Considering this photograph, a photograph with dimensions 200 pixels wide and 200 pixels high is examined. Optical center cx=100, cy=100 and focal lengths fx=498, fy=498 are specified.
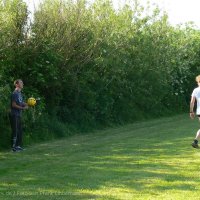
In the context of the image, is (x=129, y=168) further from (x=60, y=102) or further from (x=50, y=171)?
(x=60, y=102)

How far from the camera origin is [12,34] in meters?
16.1

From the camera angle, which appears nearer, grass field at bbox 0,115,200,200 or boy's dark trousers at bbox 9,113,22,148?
grass field at bbox 0,115,200,200

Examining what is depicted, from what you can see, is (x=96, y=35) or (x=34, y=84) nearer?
(x=34, y=84)

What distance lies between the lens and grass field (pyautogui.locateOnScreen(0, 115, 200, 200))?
771cm

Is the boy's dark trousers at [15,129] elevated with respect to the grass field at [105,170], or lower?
elevated

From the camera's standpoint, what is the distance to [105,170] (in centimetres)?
975

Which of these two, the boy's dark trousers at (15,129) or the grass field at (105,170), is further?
the boy's dark trousers at (15,129)

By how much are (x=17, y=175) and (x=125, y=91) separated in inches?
573

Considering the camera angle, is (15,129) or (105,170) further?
(15,129)

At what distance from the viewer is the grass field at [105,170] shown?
25.3 ft

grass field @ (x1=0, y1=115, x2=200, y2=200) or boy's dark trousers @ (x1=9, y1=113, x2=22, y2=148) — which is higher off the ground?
boy's dark trousers @ (x1=9, y1=113, x2=22, y2=148)

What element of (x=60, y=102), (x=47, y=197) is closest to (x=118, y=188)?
(x=47, y=197)

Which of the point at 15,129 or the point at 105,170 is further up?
the point at 15,129

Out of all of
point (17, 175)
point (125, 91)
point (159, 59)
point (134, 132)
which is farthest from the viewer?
point (159, 59)
